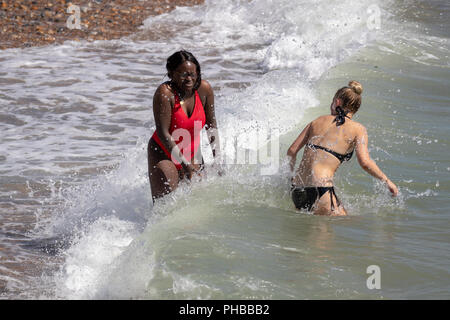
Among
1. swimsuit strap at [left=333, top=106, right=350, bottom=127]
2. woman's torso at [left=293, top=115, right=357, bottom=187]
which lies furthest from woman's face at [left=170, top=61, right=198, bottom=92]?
swimsuit strap at [left=333, top=106, right=350, bottom=127]

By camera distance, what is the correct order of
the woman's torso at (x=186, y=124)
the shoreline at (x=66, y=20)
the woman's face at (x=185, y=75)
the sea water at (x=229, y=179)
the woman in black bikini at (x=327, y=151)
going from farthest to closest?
the shoreline at (x=66, y=20)
the woman in black bikini at (x=327, y=151)
the woman's torso at (x=186, y=124)
the woman's face at (x=185, y=75)
the sea water at (x=229, y=179)

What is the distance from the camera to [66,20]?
1566cm

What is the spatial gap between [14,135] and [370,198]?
4794mm

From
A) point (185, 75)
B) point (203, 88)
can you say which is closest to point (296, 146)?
point (203, 88)

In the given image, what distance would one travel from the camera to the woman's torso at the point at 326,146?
20.2 feet

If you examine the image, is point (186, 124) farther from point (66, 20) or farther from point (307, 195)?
point (66, 20)

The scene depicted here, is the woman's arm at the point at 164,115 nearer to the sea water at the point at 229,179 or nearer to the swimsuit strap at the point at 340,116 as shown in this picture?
the sea water at the point at 229,179

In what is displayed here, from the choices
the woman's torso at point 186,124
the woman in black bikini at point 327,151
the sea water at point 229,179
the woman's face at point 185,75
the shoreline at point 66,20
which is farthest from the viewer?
the shoreline at point 66,20

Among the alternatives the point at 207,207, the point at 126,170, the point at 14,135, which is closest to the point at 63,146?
the point at 14,135

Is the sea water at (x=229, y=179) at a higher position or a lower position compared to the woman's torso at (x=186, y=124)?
lower

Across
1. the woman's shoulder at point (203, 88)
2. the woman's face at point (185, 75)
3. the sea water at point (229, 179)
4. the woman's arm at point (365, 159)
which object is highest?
the woman's face at point (185, 75)

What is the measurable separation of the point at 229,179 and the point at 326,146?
1.03m

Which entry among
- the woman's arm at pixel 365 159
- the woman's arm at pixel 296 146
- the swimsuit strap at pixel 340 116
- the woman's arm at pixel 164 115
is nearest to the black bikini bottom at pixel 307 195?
the woman's arm at pixel 296 146

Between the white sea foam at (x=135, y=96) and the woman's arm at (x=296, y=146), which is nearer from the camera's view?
the white sea foam at (x=135, y=96)
